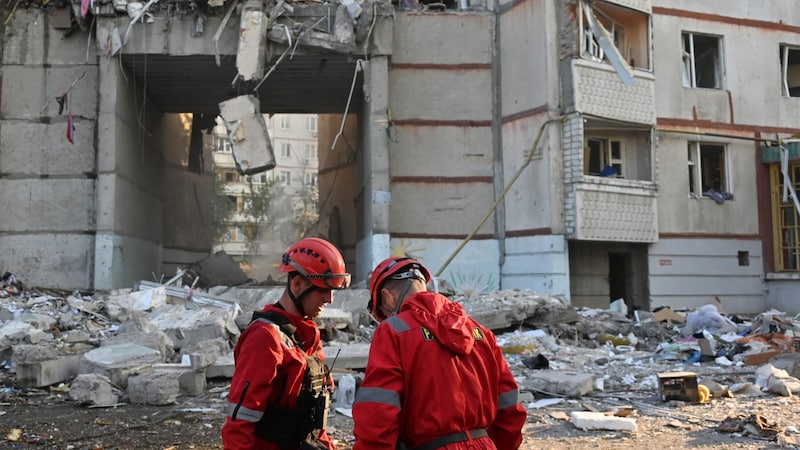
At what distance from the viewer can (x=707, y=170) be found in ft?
54.5

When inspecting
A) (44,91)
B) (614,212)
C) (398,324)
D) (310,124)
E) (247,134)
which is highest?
(310,124)

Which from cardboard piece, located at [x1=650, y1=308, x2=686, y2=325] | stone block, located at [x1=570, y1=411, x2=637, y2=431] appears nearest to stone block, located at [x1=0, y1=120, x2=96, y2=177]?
stone block, located at [x1=570, y1=411, x2=637, y2=431]

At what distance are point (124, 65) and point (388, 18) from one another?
5542 mm

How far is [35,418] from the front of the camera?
6.55 m

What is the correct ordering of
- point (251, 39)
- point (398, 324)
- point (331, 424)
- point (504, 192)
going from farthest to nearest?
point (504, 192) < point (251, 39) < point (331, 424) < point (398, 324)

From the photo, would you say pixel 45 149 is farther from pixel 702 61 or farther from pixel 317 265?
pixel 702 61

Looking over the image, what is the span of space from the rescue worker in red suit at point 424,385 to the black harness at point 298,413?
429mm

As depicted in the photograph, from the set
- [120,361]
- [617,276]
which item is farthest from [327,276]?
[617,276]

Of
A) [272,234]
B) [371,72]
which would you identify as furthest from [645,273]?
[272,234]

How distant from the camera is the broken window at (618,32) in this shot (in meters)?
14.2

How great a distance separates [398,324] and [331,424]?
412cm

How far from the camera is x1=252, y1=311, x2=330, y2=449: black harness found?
2871 mm

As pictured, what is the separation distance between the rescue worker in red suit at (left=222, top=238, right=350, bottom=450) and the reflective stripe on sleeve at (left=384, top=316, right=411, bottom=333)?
0.54m

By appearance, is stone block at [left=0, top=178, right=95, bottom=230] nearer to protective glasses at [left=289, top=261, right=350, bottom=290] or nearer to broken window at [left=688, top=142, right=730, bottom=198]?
protective glasses at [left=289, top=261, right=350, bottom=290]
